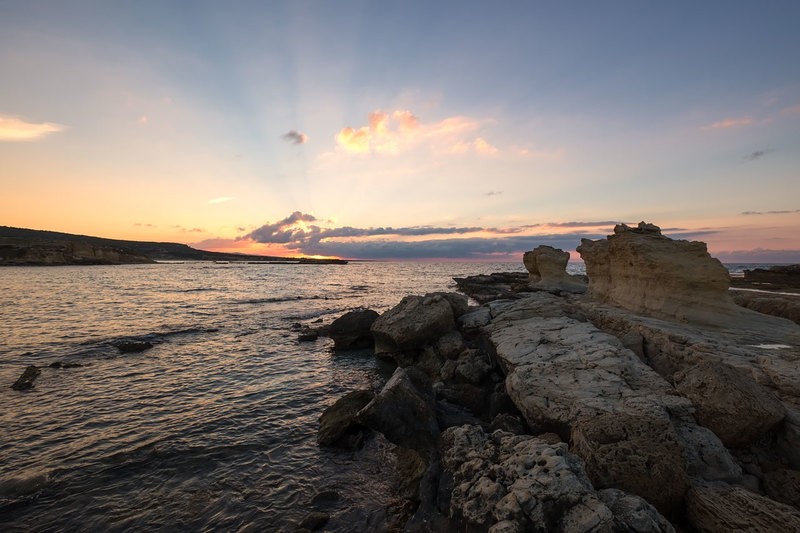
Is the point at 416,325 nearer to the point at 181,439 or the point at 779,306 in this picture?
the point at 181,439

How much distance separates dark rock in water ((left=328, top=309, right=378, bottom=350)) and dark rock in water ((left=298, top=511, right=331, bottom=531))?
1432cm

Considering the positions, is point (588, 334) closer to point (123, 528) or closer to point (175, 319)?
point (123, 528)

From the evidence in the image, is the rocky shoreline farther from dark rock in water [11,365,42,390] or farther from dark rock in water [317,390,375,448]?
dark rock in water [11,365,42,390]

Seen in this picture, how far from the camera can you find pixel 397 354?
60.3ft

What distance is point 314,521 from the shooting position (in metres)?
7.70

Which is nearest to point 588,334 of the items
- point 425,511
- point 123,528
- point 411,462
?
point 411,462

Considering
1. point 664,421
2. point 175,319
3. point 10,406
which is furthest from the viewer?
point 175,319

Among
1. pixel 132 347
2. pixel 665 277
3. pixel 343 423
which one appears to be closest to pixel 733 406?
pixel 665 277

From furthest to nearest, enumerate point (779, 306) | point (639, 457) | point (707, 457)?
1. point (779, 306)
2. point (707, 457)
3. point (639, 457)

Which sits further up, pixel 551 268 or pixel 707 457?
pixel 551 268

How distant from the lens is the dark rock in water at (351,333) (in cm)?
2212

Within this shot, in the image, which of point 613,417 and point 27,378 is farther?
point 27,378

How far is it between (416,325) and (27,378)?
17.0m

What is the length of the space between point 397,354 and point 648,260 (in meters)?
12.4
